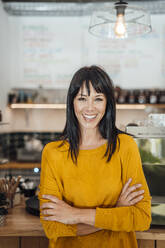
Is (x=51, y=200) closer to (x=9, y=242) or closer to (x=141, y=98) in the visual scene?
(x=9, y=242)

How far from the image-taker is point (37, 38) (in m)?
3.93

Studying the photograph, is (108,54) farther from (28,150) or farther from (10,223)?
(10,223)

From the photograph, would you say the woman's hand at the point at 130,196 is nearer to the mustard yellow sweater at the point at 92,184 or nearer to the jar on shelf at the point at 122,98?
the mustard yellow sweater at the point at 92,184

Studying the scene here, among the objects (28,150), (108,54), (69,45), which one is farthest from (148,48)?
(28,150)

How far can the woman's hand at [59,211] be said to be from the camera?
1.18 metres

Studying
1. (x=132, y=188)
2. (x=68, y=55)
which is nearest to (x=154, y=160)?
(x=132, y=188)

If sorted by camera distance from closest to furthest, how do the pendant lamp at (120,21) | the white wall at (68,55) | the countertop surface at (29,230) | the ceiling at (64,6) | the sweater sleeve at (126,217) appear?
the sweater sleeve at (126,217), the countertop surface at (29,230), the pendant lamp at (120,21), the ceiling at (64,6), the white wall at (68,55)

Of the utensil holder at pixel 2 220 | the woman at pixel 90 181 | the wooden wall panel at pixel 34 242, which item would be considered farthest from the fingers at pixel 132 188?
the utensil holder at pixel 2 220

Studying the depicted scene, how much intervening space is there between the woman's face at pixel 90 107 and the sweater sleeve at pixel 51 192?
253 mm

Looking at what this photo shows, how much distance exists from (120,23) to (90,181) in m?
1.43

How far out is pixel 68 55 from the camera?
393 cm

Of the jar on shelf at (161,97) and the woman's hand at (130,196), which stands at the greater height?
the jar on shelf at (161,97)

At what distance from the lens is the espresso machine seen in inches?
56.0

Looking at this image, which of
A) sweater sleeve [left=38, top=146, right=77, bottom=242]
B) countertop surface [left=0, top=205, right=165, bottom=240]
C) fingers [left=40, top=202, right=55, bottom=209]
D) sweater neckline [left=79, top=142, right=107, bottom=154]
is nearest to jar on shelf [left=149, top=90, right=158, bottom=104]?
countertop surface [left=0, top=205, right=165, bottom=240]
